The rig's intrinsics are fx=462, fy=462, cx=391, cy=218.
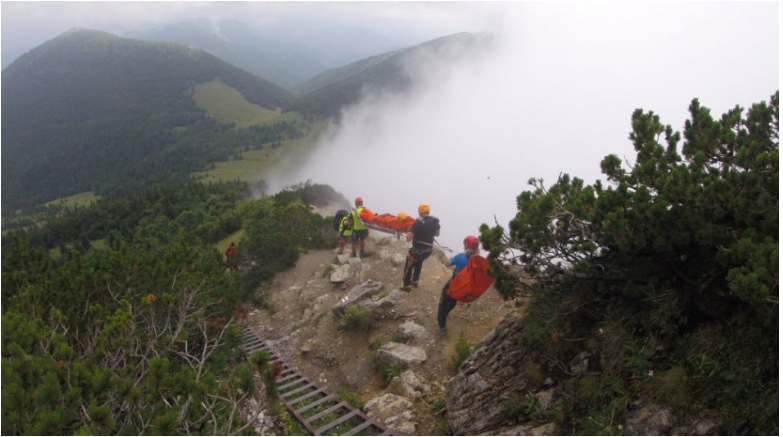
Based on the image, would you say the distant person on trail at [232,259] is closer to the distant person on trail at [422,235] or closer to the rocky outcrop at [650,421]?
the distant person on trail at [422,235]

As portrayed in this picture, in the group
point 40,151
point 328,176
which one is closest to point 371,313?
point 328,176

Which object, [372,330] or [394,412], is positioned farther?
[372,330]

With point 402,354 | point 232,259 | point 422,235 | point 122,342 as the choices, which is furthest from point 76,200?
point 402,354

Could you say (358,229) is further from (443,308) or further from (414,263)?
(443,308)

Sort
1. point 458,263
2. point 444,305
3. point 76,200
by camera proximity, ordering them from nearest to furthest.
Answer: point 458,263 < point 444,305 < point 76,200

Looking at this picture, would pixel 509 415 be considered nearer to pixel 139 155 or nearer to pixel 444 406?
pixel 444 406

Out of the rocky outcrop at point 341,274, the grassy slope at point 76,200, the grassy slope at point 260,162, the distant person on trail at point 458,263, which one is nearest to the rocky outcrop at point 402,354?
the distant person on trail at point 458,263
